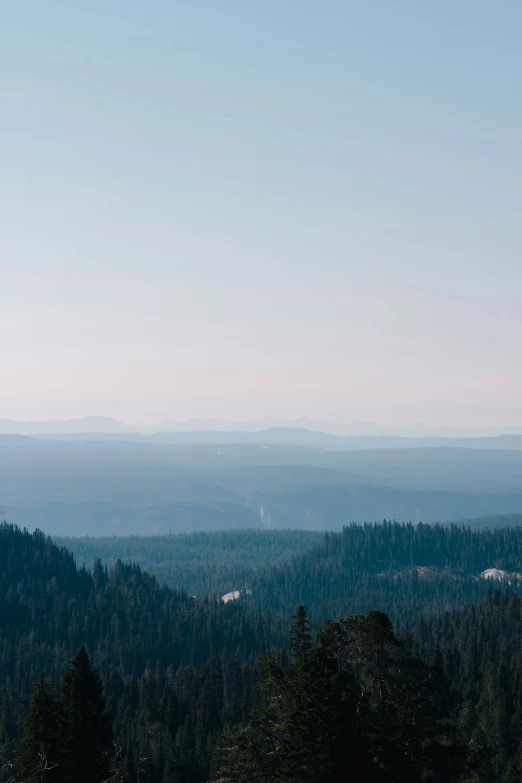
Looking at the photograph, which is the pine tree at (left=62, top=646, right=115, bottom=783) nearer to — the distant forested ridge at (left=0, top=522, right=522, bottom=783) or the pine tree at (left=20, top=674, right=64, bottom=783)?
the distant forested ridge at (left=0, top=522, right=522, bottom=783)

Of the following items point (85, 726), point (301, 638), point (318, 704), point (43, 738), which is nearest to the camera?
point (318, 704)

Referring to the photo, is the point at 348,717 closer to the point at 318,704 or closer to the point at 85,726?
the point at 318,704

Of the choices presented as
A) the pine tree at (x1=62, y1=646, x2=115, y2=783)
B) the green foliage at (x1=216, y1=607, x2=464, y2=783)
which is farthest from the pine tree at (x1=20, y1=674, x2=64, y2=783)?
the green foliage at (x1=216, y1=607, x2=464, y2=783)

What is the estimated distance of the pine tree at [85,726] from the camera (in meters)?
50.5

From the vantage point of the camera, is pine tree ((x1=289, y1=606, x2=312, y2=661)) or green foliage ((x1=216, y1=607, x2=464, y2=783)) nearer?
green foliage ((x1=216, y1=607, x2=464, y2=783))

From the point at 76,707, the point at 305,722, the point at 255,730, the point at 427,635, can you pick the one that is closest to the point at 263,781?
the point at 255,730

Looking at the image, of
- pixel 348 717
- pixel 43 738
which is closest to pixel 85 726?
pixel 43 738

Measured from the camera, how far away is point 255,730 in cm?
4731

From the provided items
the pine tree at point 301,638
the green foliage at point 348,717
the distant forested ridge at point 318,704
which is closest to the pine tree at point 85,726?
the distant forested ridge at point 318,704

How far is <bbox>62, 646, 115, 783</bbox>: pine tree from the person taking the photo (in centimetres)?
5048

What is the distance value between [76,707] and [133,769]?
42879mm

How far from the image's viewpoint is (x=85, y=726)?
168 ft

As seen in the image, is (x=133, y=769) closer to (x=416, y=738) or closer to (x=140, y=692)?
(x=140, y=692)

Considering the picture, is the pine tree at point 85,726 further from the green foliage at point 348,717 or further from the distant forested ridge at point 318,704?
the green foliage at point 348,717
